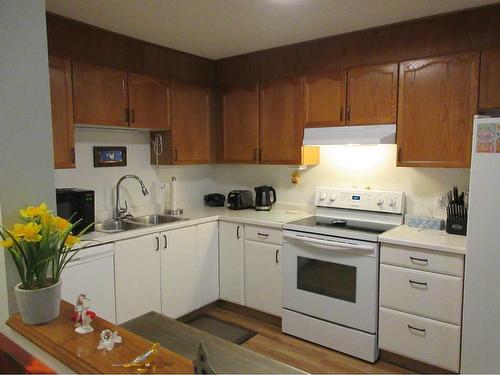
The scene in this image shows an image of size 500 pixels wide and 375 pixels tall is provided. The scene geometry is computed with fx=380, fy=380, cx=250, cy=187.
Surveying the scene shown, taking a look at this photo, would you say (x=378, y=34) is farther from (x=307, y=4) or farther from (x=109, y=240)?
(x=109, y=240)

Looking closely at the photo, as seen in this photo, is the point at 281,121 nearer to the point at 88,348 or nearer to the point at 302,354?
the point at 302,354

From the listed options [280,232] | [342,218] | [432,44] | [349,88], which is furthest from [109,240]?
[432,44]

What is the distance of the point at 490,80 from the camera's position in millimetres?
2396

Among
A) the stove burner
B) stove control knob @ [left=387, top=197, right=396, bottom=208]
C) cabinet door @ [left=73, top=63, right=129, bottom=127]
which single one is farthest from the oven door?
cabinet door @ [left=73, top=63, right=129, bottom=127]

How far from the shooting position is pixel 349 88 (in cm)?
295

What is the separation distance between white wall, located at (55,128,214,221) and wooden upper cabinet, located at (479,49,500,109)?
263 centimetres

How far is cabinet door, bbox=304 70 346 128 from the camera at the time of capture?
9.82 ft

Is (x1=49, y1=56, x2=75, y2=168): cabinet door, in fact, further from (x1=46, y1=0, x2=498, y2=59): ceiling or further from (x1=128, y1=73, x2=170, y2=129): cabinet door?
(x1=128, y1=73, x2=170, y2=129): cabinet door

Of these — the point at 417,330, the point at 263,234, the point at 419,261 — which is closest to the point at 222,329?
the point at 263,234

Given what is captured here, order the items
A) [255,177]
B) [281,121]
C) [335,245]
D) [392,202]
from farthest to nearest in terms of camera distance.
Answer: [255,177] → [281,121] → [392,202] → [335,245]

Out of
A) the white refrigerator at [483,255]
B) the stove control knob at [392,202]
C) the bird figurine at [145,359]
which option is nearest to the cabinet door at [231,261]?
the stove control knob at [392,202]

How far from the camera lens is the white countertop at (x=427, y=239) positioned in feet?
7.55

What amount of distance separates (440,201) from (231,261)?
177 centimetres

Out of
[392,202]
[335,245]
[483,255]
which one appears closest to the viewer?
[483,255]
